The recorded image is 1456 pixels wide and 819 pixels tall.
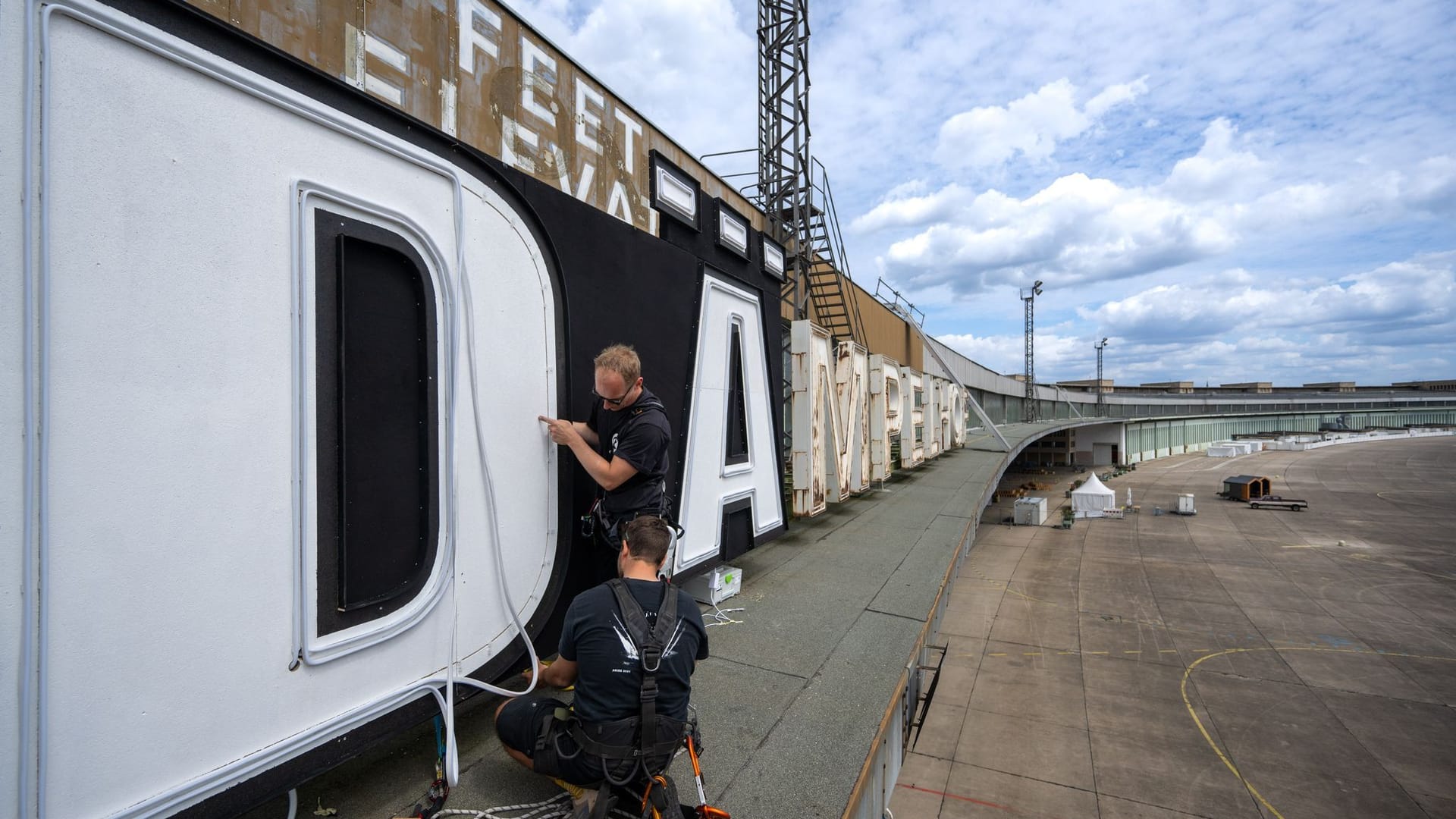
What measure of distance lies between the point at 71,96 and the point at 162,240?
0.45 meters

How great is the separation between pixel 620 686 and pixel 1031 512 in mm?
38212

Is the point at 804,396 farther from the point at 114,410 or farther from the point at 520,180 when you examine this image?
the point at 114,410

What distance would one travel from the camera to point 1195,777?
11273 millimetres

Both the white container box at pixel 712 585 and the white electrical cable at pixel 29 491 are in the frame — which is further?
the white container box at pixel 712 585

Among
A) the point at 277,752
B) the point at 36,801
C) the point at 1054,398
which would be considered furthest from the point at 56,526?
the point at 1054,398

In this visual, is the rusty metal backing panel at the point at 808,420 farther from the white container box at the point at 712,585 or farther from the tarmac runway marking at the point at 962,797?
the tarmac runway marking at the point at 962,797

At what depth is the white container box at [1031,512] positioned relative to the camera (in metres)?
35.8

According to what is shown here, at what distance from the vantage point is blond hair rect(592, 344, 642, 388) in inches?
147

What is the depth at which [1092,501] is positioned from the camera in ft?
124

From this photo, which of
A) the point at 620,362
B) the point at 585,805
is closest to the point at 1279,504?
the point at 620,362

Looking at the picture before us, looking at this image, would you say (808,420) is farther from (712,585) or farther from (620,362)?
(620,362)

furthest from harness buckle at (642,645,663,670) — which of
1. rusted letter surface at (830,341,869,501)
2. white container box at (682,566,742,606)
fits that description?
rusted letter surface at (830,341,869,501)

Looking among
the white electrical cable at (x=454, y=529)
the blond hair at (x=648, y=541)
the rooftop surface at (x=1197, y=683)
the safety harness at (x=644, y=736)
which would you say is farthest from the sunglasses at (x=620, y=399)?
the rooftop surface at (x=1197, y=683)

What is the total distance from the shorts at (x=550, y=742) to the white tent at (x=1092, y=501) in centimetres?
4161
